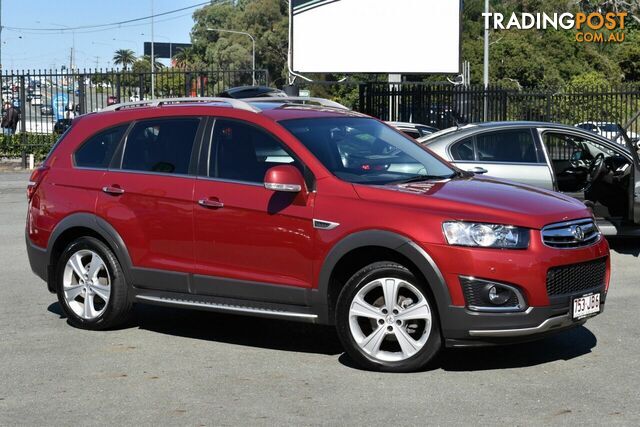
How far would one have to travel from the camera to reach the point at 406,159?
25.0 feet

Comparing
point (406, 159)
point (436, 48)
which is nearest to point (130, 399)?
point (406, 159)

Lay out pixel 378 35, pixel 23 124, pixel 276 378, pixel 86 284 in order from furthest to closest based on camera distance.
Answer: pixel 378 35 < pixel 23 124 < pixel 86 284 < pixel 276 378

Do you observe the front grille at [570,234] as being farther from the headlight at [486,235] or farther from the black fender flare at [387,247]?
the black fender flare at [387,247]

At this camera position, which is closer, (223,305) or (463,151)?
(223,305)

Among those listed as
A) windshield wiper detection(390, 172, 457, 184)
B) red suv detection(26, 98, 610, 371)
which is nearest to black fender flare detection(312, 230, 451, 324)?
red suv detection(26, 98, 610, 371)

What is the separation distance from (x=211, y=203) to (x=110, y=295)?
1251mm

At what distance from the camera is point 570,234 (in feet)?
21.6

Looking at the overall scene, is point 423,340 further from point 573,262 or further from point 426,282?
point 573,262

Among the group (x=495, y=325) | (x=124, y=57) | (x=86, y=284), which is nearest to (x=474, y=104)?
(x=86, y=284)

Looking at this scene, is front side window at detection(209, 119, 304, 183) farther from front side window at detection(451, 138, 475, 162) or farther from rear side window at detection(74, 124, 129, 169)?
front side window at detection(451, 138, 475, 162)

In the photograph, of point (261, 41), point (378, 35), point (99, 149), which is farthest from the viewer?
point (261, 41)

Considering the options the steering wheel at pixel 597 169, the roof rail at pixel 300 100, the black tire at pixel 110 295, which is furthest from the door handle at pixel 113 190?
the steering wheel at pixel 597 169

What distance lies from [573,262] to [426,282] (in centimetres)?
95

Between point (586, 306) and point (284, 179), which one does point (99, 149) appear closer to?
point (284, 179)
